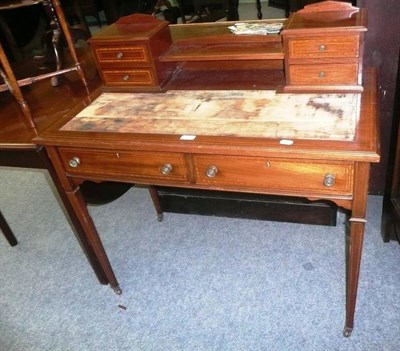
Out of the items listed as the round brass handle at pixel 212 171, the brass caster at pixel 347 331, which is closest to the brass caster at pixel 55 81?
the round brass handle at pixel 212 171

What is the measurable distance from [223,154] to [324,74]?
0.45 m

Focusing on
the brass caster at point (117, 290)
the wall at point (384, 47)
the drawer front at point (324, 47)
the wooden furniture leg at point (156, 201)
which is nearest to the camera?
the drawer front at point (324, 47)

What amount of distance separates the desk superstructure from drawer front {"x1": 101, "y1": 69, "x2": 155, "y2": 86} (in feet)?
0.05

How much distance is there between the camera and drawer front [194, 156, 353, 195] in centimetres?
110

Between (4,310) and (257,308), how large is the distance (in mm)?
1222

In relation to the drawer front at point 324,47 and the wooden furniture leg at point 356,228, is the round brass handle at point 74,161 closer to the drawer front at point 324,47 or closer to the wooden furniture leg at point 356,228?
the drawer front at point 324,47

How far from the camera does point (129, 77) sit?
1545mm

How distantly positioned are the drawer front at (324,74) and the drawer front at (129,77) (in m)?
0.54

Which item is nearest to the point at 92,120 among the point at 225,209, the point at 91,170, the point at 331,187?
the point at 91,170

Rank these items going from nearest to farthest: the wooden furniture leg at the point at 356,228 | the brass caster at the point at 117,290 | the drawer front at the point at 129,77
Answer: the wooden furniture leg at the point at 356,228
the drawer front at the point at 129,77
the brass caster at the point at 117,290

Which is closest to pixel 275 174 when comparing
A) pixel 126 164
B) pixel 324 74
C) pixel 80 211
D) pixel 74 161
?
pixel 324 74

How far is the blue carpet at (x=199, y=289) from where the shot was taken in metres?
1.58

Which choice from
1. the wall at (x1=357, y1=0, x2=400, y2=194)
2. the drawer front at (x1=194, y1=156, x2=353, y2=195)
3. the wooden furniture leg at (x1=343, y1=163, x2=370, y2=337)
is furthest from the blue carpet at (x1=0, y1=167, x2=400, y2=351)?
the drawer front at (x1=194, y1=156, x2=353, y2=195)

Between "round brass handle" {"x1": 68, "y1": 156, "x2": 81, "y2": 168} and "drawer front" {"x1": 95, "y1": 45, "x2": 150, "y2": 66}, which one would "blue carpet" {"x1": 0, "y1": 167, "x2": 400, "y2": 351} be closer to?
"round brass handle" {"x1": 68, "y1": 156, "x2": 81, "y2": 168}
